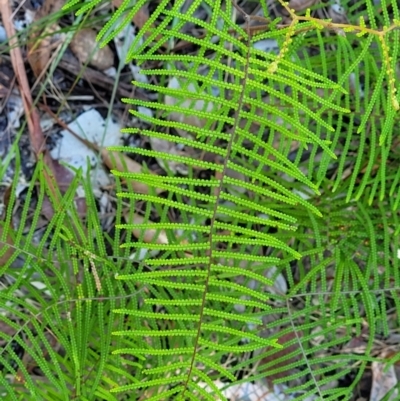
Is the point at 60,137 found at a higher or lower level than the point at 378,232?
higher

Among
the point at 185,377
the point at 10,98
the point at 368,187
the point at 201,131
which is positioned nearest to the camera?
the point at 201,131

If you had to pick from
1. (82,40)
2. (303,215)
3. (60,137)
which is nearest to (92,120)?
(60,137)

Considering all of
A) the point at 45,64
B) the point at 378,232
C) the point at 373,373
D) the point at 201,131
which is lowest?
the point at 373,373

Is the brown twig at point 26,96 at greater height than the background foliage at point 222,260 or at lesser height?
greater

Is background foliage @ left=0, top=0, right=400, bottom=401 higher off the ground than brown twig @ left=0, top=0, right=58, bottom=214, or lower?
lower

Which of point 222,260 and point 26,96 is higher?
point 26,96

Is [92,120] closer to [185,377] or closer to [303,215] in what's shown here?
[303,215]

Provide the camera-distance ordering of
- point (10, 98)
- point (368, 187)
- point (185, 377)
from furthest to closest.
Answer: point (10, 98) < point (368, 187) < point (185, 377)

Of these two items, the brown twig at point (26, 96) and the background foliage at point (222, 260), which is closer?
the background foliage at point (222, 260)

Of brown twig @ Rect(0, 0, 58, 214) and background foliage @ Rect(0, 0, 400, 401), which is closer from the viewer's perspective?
background foliage @ Rect(0, 0, 400, 401)

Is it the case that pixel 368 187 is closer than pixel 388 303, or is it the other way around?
pixel 368 187
